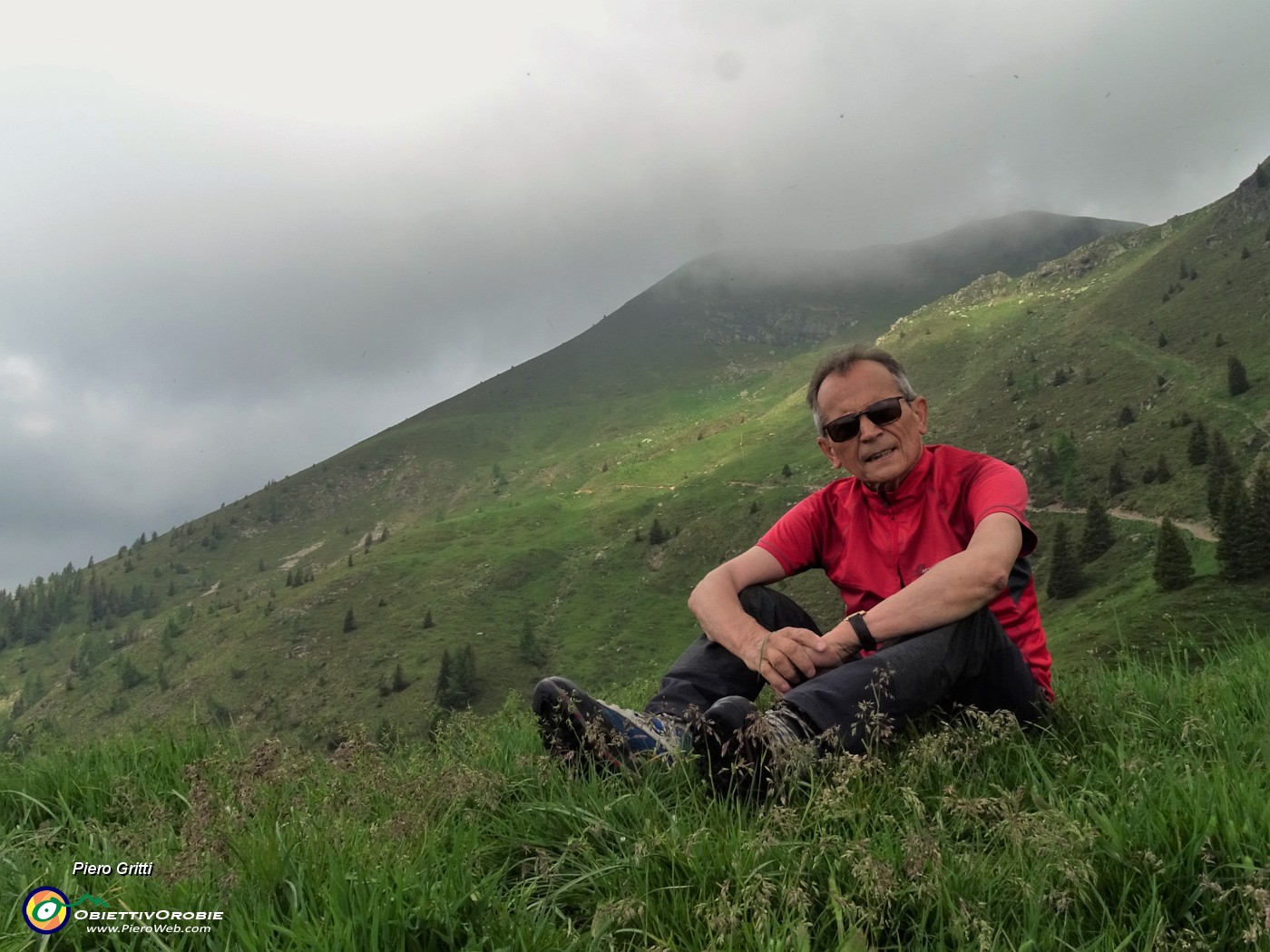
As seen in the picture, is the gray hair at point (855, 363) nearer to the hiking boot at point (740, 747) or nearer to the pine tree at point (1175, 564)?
the hiking boot at point (740, 747)

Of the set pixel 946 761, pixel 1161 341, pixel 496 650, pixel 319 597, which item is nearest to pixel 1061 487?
pixel 1161 341

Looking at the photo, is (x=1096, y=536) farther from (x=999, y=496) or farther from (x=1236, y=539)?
(x=999, y=496)

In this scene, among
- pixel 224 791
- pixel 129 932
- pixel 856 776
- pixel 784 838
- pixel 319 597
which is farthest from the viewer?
pixel 319 597

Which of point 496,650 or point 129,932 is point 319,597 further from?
point 129,932

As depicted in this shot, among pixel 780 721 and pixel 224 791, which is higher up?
pixel 224 791

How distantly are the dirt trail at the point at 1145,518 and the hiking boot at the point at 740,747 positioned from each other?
109m

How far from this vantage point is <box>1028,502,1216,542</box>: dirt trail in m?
93.7

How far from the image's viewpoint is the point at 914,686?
408 centimetres

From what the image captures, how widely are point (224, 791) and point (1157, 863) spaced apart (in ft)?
14.1

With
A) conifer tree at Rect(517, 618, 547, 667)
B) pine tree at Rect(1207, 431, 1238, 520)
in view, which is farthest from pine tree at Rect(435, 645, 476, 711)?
pine tree at Rect(1207, 431, 1238, 520)

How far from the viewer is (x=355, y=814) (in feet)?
11.4

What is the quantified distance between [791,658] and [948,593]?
3.29 feet

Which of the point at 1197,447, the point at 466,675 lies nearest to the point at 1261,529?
the point at 1197,447

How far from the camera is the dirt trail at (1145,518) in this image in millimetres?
93688
